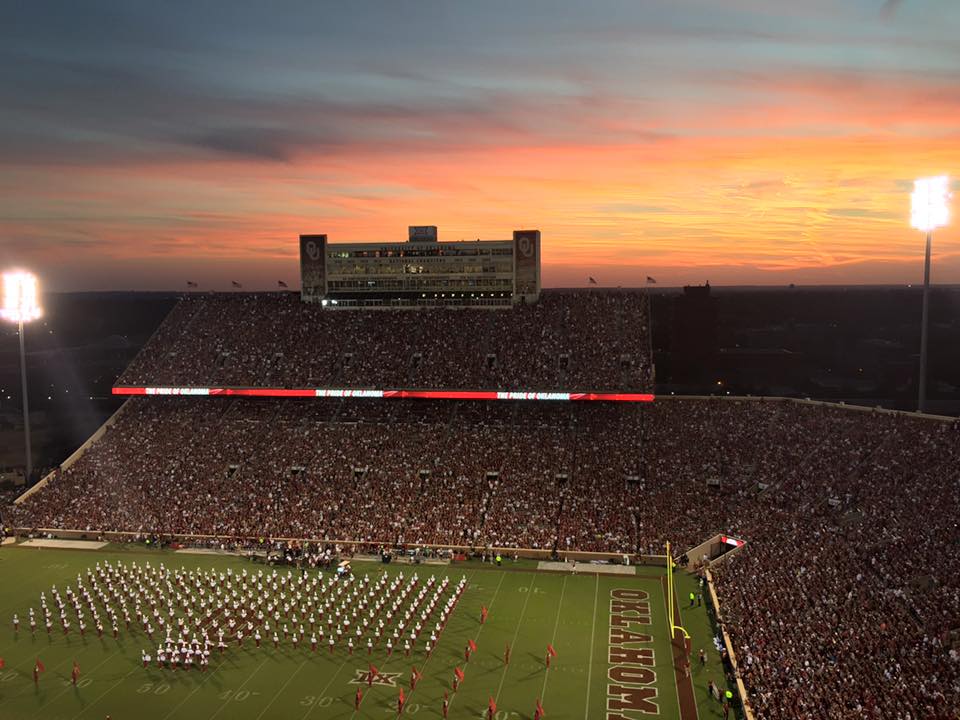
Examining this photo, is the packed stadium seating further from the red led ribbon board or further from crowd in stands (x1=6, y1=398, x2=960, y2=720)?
the red led ribbon board

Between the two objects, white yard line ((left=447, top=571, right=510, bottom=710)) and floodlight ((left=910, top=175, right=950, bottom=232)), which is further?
floodlight ((left=910, top=175, right=950, bottom=232))

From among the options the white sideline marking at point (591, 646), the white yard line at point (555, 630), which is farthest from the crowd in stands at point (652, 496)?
the white sideline marking at point (591, 646)

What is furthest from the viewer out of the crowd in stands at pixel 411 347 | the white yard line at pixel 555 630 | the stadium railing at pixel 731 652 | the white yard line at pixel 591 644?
the crowd in stands at pixel 411 347

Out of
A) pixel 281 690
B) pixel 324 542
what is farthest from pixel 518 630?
pixel 324 542

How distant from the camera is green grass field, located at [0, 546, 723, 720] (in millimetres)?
19844

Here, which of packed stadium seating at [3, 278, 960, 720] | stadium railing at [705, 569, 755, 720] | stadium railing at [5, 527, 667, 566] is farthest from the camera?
stadium railing at [5, 527, 667, 566]

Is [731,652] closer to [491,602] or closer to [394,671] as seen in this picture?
[491,602]

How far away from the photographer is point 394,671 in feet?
71.5

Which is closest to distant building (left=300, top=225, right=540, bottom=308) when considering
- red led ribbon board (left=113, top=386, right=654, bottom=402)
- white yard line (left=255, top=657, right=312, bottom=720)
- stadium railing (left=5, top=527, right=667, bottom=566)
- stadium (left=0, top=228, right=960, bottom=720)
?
stadium (left=0, top=228, right=960, bottom=720)

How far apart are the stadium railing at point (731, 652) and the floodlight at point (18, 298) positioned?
112 feet

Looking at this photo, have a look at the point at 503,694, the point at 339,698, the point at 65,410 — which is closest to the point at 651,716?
the point at 503,694

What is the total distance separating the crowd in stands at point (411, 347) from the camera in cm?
4219

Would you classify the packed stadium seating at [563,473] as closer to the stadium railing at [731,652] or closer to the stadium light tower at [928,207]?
the stadium railing at [731,652]

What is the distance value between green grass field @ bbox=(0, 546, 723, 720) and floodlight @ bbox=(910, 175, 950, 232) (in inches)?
692
